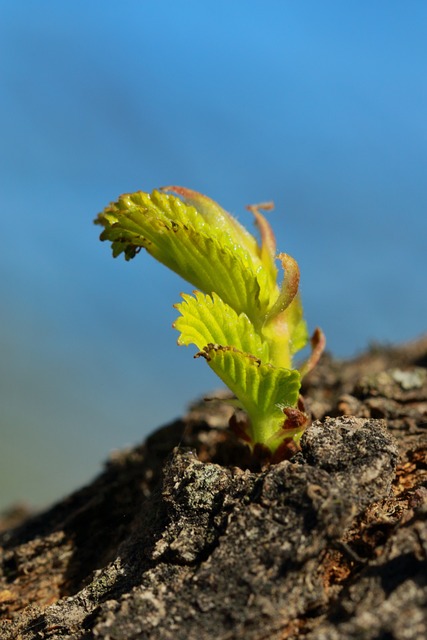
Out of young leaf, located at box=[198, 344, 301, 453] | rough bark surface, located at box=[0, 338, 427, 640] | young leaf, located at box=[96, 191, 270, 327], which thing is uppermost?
young leaf, located at box=[96, 191, 270, 327]

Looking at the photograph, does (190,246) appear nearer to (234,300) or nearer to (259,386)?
(234,300)

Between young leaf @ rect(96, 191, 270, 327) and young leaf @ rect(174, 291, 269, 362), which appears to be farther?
young leaf @ rect(96, 191, 270, 327)

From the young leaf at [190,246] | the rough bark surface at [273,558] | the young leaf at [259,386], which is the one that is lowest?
the rough bark surface at [273,558]

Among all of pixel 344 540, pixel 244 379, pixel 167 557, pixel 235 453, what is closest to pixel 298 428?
pixel 244 379

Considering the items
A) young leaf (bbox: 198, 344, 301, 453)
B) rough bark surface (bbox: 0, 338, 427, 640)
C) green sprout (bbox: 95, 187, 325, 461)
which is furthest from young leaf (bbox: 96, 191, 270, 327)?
rough bark surface (bbox: 0, 338, 427, 640)

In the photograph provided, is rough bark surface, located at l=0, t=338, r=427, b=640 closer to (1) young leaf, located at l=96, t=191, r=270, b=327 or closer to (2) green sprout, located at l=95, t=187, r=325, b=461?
(2) green sprout, located at l=95, t=187, r=325, b=461

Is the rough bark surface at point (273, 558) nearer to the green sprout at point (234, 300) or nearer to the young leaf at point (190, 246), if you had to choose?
the green sprout at point (234, 300)

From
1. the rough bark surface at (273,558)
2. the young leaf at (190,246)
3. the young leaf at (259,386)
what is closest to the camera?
the rough bark surface at (273,558)

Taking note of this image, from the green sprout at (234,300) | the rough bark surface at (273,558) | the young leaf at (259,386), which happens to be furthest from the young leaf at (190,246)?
the rough bark surface at (273,558)

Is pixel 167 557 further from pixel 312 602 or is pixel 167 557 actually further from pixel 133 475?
pixel 133 475
